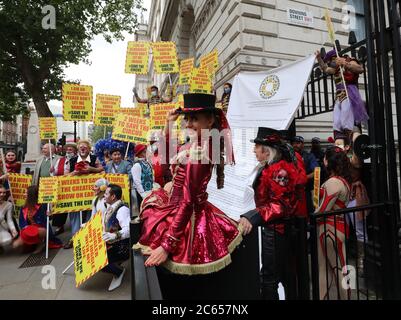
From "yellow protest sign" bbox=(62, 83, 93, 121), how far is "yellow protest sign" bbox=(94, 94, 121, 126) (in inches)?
23.7

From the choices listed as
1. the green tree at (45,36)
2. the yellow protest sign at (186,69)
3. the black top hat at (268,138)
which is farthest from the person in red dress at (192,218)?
the green tree at (45,36)

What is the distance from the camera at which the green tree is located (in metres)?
14.3

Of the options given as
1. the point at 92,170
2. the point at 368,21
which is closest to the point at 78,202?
the point at 92,170

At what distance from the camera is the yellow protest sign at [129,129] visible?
5871mm

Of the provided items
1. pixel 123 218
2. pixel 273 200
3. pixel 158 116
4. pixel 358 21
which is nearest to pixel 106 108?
pixel 158 116

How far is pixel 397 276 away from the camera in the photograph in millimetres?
2902

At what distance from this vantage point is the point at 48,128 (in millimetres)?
6770

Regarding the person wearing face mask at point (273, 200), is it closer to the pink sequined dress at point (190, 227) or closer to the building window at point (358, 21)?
the pink sequined dress at point (190, 227)

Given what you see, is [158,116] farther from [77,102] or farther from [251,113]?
[251,113]

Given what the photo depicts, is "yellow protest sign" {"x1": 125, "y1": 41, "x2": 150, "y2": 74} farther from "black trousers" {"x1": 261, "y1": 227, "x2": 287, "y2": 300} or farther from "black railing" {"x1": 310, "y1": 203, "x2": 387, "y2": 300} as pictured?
"black railing" {"x1": 310, "y1": 203, "x2": 387, "y2": 300}

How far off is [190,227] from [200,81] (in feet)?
21.1

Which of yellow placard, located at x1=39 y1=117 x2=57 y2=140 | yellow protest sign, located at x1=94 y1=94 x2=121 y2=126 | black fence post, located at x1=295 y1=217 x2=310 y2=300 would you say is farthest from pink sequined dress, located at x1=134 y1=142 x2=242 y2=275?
yellow protest sign, located at x1=94 y1=94 x2=121 y2=126

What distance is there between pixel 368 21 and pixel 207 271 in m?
3.13

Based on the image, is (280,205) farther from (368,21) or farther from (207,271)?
(368,21)
